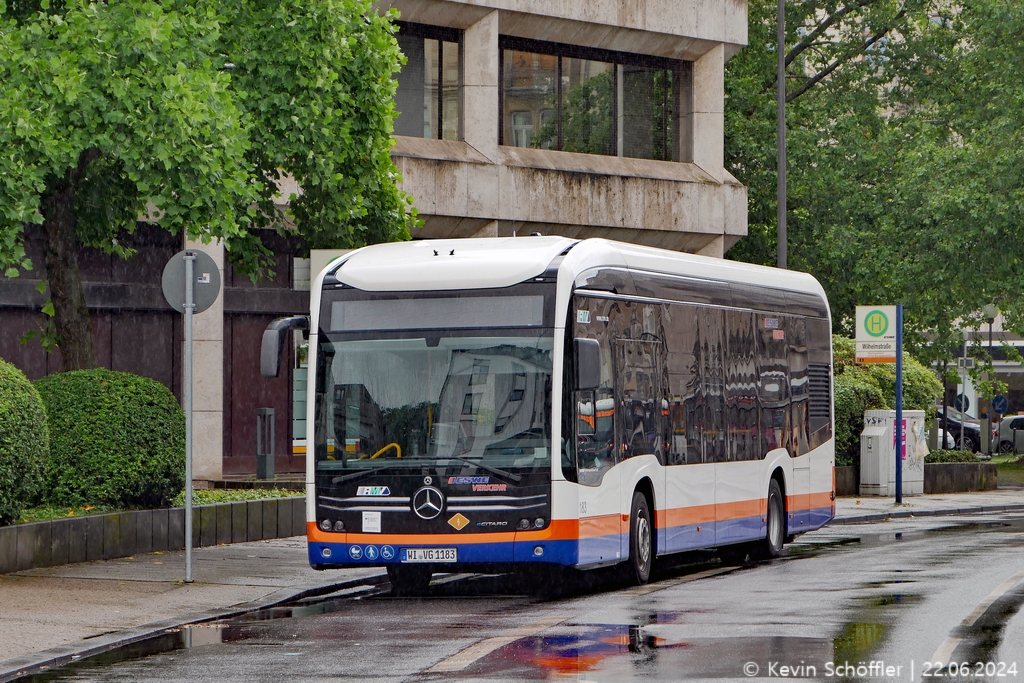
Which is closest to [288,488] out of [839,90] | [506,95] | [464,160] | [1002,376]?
[464,160]

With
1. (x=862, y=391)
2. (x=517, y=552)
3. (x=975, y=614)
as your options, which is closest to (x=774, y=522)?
(x=517, y=552)

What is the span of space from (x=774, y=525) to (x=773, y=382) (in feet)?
4.84

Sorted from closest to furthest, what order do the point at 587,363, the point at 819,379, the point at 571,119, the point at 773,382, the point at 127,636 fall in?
the point at 127,636 → the point at 587,363 → the point at 773,382 → the point at 819,379 → the point at 571,119

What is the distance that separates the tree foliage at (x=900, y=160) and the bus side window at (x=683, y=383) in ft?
68.8

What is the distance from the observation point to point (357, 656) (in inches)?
411

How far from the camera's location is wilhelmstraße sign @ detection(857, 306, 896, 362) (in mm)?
26938

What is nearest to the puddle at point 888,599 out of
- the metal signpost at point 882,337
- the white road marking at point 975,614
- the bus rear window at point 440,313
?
the white road marking at point 975,614

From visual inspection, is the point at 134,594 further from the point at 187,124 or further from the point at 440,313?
the point at 187,124

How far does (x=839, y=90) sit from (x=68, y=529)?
2852 cm

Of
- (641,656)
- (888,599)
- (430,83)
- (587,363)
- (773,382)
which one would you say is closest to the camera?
(641,656)

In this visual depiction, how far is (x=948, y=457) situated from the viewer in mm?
33500

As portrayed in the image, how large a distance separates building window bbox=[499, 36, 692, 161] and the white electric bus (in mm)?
16211

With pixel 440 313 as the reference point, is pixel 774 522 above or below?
below

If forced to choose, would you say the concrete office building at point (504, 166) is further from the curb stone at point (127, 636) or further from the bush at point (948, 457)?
the curb stone at point (127, 636)
